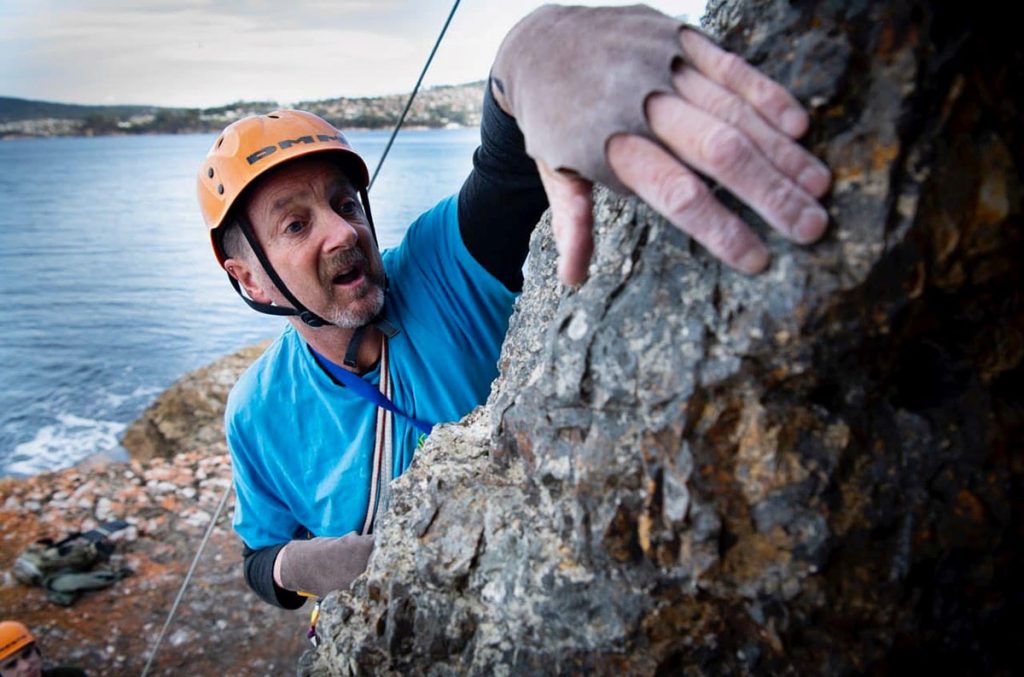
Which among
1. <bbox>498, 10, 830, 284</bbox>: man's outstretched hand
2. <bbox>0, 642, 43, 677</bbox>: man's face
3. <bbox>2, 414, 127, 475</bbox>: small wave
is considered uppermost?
<bbox>498, 10, 830, 284</bbox>: man's outstretched hand

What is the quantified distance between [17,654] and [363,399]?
4255 mm

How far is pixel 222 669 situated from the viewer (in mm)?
5664

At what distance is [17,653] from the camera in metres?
4.94

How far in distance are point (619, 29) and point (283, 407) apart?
7.41 feet

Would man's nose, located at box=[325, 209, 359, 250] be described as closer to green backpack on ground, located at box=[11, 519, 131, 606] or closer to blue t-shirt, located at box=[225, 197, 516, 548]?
blue t-shirt, located at box=[225, 197, 516, 548]

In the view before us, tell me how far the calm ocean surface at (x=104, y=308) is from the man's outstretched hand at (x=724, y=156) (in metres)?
14.0

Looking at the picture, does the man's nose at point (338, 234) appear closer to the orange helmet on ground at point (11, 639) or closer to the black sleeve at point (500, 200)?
the black sleeve at point (500, 200)

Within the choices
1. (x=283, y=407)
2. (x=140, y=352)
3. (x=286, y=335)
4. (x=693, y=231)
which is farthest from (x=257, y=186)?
(x=140, y=352)

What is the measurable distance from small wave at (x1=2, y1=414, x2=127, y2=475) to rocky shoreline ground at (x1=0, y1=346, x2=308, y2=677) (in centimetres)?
489

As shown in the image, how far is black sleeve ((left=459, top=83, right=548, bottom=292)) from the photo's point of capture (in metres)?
2.20

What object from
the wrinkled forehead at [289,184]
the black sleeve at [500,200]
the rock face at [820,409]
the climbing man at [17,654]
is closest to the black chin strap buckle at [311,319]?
the wrinkled forehead at [289,184]

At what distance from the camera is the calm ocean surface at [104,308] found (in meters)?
17.3

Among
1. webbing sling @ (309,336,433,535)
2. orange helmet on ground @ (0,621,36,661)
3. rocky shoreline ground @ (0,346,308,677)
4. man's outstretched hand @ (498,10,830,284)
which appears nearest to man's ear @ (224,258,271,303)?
webbing sling @ (309,336,433,535)

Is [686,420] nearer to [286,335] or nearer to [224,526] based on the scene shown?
[286,335]
